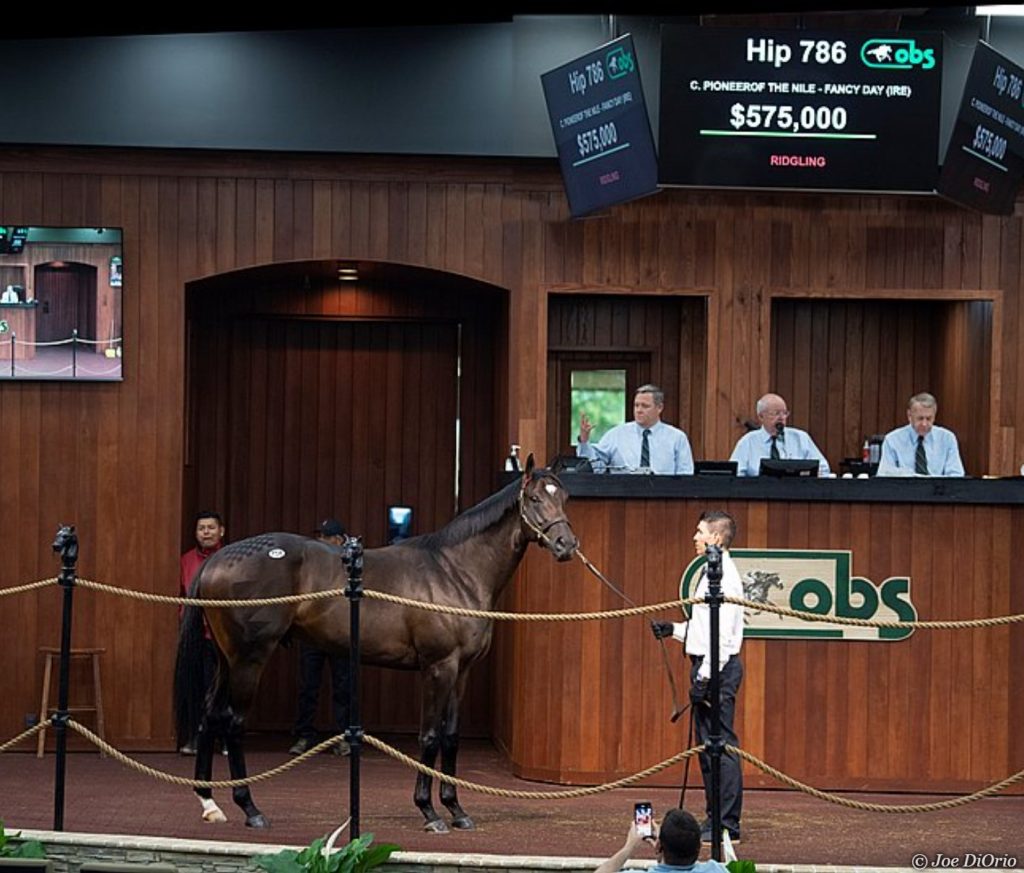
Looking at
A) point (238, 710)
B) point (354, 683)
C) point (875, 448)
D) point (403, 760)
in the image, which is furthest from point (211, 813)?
point (875, 448)

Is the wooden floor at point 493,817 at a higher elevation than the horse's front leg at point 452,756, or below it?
below

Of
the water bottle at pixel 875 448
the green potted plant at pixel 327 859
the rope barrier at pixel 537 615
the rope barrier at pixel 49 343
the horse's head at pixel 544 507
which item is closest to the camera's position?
the green potted plant at pixel 327 859

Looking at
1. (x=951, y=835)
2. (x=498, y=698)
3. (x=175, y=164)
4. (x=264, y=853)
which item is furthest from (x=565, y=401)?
(x=264, y=853)

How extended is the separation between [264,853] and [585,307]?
5.87 m

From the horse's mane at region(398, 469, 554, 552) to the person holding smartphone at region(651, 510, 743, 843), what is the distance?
3.52 feet

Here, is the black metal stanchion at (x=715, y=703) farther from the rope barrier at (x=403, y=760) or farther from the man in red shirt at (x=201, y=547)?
the man in red shirt at (x=201, y=547)

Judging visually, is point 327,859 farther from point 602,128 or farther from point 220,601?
point 602,128

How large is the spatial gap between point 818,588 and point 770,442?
118 cm

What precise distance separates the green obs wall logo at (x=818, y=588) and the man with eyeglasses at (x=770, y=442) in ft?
2.88

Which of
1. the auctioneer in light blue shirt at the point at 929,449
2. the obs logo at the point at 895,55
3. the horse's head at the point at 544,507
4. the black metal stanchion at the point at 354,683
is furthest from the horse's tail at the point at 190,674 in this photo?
the obs logo at the point at 895,55

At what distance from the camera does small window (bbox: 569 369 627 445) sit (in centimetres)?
1270

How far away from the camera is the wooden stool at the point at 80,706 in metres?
11.0

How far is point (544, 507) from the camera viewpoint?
29.1 ft

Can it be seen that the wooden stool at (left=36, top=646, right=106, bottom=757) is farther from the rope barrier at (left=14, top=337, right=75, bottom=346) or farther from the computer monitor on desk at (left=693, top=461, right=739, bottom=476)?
the computer monitor on desk at (left=693, top=461, right=739, bottom=476)
